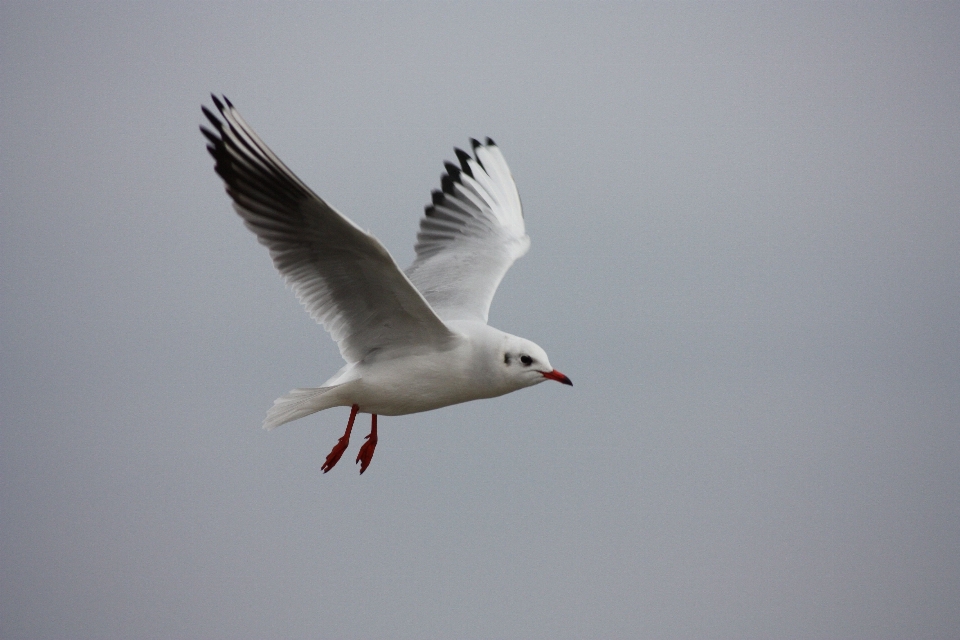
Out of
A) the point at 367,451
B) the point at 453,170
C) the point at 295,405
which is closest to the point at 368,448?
the point at 367,451

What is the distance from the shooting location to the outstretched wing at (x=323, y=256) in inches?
198

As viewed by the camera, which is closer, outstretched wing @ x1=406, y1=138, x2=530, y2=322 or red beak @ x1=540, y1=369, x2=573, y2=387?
red beak @ x1=540, y1=369, x2=573, y2=387

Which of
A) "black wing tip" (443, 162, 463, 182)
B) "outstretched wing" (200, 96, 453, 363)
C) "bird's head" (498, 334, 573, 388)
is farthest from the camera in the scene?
"black wing tip" (443, 162, 463, 182)

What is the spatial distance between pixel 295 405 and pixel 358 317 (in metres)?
0.48

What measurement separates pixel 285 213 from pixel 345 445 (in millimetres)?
1301

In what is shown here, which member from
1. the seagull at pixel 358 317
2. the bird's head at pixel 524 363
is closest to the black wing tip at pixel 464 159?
the seagull at pixel 358 317

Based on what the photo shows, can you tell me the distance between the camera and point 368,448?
6.27m

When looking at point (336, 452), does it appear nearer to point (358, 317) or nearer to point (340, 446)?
point (340, 446)

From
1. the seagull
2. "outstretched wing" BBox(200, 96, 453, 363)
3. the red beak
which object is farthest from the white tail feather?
the red beak

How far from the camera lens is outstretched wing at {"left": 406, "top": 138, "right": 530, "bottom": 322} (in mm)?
6488

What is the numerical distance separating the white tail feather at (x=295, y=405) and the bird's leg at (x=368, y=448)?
694mm

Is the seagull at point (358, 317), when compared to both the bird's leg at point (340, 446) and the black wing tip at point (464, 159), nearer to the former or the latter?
the bird's leg at point (340, 446)

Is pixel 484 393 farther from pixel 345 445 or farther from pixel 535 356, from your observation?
pixel 345 445

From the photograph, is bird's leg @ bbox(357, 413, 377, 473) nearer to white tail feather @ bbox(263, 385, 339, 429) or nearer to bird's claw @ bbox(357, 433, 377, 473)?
bird's claw @ bbox(357, 433, 377, 473)
